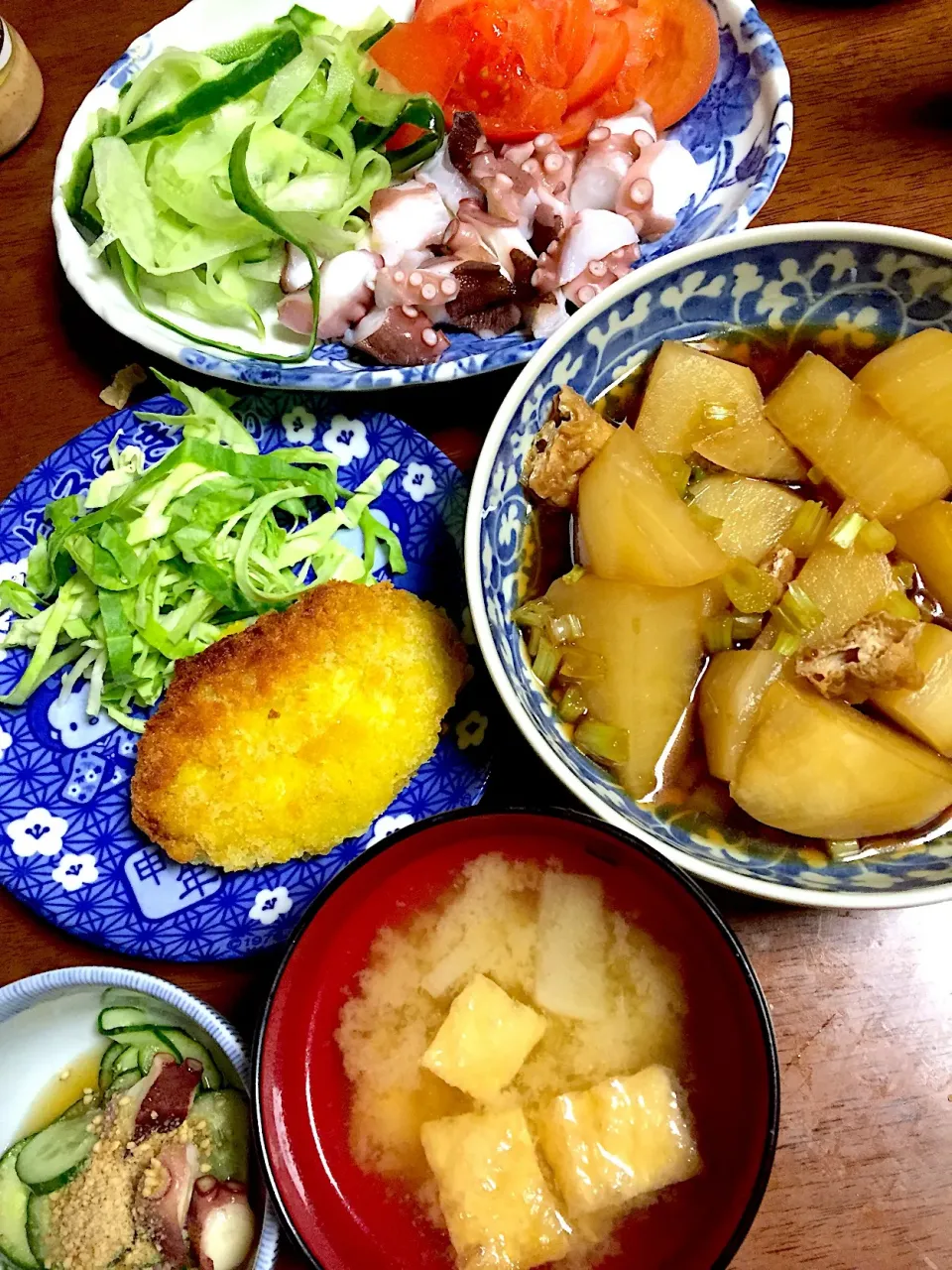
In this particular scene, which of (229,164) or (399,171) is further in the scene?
(399,171)

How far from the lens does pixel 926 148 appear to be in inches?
72.6

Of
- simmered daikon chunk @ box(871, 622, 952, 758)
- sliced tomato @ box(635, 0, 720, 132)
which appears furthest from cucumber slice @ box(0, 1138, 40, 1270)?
sliced tomato @ box(635, 0, 720, 132)

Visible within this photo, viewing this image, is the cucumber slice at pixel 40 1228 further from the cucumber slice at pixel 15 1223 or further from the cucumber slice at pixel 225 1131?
the cucumber slice at pixel 225 1131

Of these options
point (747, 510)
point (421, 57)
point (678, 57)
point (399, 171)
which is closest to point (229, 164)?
point (399, 171)

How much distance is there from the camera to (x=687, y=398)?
1.40m

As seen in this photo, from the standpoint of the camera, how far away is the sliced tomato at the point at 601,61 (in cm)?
186

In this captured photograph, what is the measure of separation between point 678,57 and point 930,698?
1.39m

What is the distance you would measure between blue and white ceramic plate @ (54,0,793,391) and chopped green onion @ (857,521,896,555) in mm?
628

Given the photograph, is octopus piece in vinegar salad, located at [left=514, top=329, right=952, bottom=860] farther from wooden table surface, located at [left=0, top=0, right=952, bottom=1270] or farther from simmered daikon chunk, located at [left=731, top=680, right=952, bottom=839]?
wooden table surface, located at [left=0, top=0, right=952, bottom=1270]

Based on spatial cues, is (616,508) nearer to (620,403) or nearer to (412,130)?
(620,403)

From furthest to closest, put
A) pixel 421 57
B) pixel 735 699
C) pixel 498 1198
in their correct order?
pixel 421 57, pixel 735 699, pixel 498 1198

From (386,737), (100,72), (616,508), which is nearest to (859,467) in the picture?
(616,508)

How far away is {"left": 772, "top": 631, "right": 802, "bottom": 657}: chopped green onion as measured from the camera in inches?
50.2

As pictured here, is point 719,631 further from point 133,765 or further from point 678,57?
point 678,57
